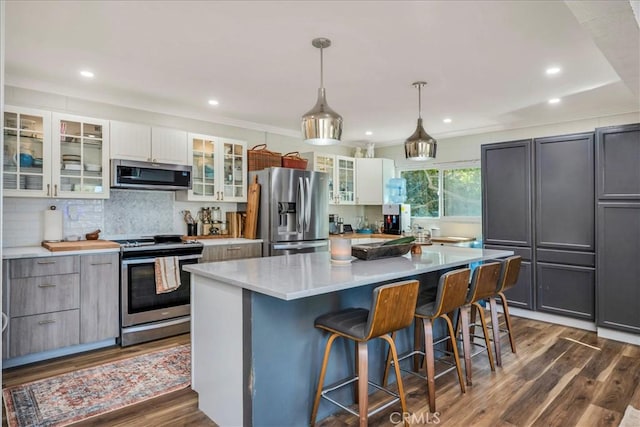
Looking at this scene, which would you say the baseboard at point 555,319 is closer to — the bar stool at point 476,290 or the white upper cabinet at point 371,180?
the bar stool at point 476,290

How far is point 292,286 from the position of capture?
1872 millimetres

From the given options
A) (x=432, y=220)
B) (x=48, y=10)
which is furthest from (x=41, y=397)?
(x=432, y=220)

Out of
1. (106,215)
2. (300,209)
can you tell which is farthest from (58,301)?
(300,209)

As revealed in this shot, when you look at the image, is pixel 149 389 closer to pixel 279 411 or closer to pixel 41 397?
pixel 41 397

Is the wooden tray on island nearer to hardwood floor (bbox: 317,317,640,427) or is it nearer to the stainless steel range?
hardwood floor (bbox: 317,317,640,427)

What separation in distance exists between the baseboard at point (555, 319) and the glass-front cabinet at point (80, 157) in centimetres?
479

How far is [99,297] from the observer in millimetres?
3527

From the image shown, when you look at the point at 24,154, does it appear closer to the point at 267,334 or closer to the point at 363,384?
the point at 267,334

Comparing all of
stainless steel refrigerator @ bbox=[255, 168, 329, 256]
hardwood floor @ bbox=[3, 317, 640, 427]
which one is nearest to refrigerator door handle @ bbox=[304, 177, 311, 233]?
stainless steel refrigerator @ bbox=[255, 168, 329, 256]

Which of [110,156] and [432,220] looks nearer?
[110,156]

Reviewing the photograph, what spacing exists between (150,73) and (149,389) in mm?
2574

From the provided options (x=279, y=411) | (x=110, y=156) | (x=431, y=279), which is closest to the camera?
(x=279, y=411)

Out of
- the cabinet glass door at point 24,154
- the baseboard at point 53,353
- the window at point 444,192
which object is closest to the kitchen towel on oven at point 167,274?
the baseboard at point 53,353

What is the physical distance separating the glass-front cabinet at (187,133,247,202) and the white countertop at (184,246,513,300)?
2067mm
